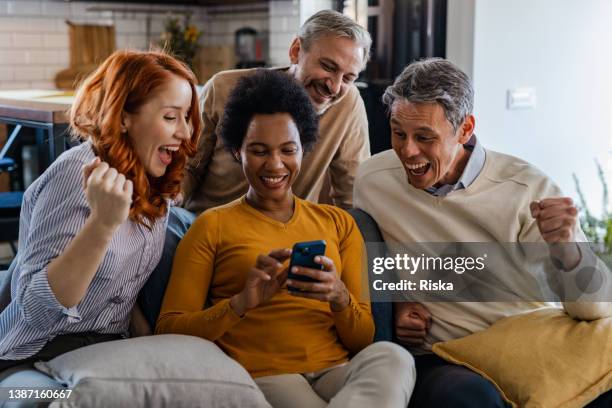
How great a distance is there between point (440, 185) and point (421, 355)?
0.45 m

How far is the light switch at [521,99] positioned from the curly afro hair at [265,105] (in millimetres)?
2032

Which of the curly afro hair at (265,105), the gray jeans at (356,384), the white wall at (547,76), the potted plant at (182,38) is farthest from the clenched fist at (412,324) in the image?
the potted plant at (182,38)

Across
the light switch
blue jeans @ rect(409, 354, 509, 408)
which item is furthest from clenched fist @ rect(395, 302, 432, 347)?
the light switch

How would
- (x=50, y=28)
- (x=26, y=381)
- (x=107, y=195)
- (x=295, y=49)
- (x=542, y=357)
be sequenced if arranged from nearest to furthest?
(x=107, y=195) < (x=26, y=381) < (x=542, y=357) < (x=295, y=49) < (x=50, y=28)

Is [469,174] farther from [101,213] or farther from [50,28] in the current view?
[50,28]

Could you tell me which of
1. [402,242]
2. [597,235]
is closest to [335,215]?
[402,242]

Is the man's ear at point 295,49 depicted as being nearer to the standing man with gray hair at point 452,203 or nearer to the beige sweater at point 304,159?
the beige sweater at point 304,159

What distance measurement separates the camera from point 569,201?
73.3 inches

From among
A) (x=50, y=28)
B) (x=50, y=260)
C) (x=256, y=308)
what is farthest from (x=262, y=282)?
(x=50, y=28)

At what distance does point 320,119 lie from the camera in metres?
2.70

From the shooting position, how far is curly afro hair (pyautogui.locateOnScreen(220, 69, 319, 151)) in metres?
2.02

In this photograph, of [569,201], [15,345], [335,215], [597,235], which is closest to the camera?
[15,345]

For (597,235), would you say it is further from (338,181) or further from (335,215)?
(335,215)

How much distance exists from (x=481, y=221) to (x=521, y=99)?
1976 mm
